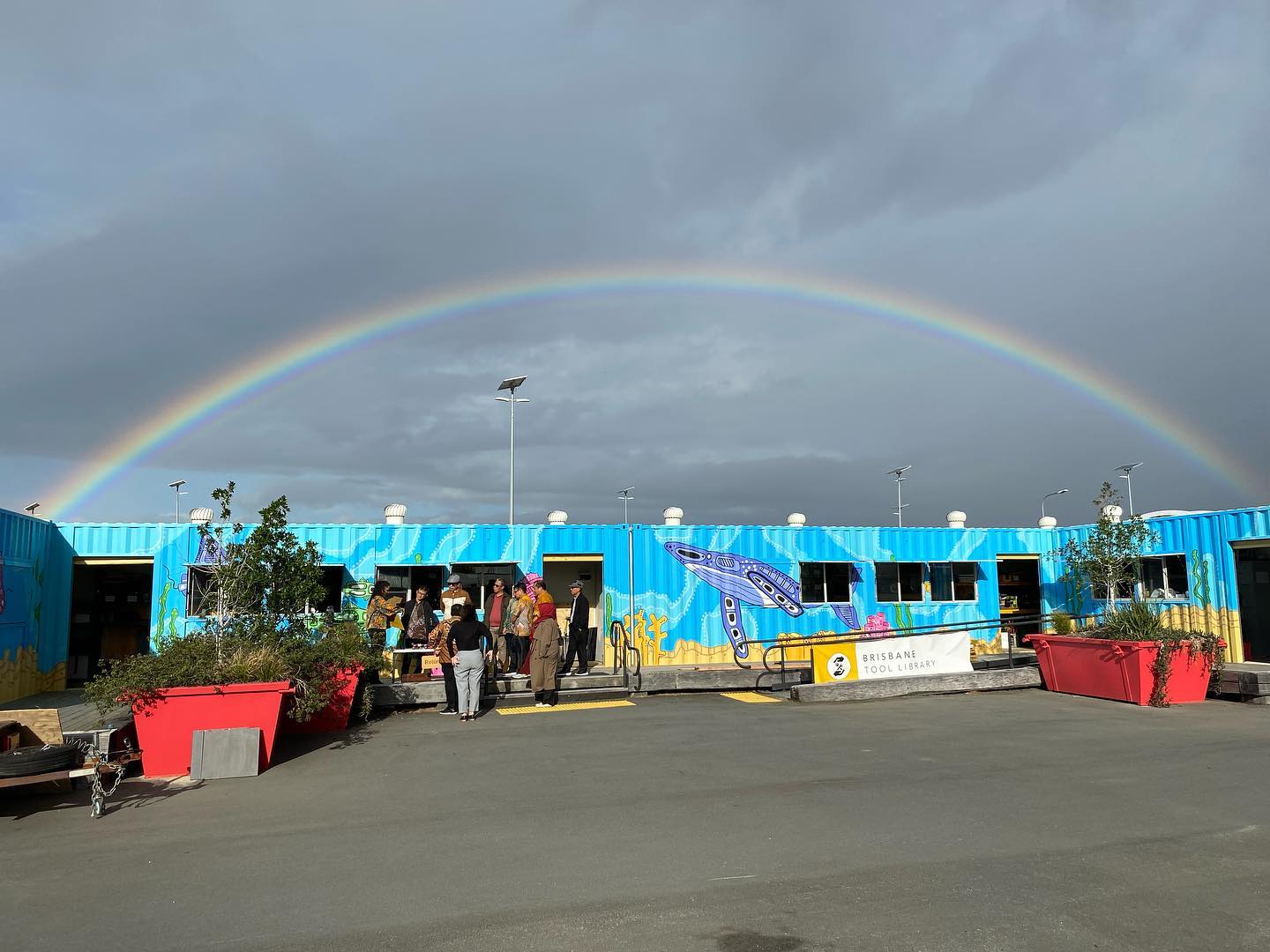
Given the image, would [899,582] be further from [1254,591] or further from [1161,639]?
[1161,639]

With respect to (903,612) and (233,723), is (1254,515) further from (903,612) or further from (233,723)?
(233,723)

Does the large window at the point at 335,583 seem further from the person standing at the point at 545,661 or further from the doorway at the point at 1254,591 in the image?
the doorway at the point at 1254,591

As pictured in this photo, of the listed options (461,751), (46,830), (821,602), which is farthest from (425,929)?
(821,602)

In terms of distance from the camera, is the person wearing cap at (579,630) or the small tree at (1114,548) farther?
the small tree at (1114,548)

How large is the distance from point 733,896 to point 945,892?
1.22 meters

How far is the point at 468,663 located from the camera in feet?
39.4

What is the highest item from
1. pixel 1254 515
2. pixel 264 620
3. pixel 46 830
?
pixel 1254 515

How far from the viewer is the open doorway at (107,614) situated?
773 inches

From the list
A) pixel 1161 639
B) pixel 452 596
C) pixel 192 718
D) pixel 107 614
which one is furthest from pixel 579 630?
pixel 107 614

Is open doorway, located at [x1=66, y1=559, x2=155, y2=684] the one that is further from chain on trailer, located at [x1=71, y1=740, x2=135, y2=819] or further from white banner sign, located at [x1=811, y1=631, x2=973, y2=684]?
white banner sign, located at [x1=811, y1=631, x2=973, y2=684]

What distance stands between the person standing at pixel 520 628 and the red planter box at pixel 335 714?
391 cm

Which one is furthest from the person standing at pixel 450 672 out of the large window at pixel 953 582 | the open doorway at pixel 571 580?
the large window at pixel 953 582

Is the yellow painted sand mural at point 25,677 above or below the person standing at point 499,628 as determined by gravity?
below

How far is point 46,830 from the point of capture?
22.4ft
